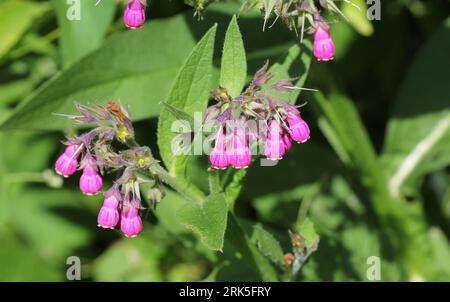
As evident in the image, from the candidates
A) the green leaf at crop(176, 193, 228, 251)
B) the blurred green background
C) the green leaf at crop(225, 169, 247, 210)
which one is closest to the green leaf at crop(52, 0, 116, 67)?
the blurred green background

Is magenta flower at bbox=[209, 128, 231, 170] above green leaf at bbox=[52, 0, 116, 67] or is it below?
below

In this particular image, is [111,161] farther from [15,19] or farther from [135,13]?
[15,19]

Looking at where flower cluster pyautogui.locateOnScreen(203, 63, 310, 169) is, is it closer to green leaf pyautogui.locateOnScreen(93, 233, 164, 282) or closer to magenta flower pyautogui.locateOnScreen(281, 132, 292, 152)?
magenta flower pyautogui.locateOnScreen(281, 132, 292, 152)

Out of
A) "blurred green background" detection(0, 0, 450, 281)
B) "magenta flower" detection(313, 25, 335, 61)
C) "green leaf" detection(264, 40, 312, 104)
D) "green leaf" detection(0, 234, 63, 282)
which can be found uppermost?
"magenta flower" detection(313, 25, 335, 61)

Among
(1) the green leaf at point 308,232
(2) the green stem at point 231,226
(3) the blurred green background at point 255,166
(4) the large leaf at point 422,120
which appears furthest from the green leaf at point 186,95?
(4) the large leaf at point 422,120

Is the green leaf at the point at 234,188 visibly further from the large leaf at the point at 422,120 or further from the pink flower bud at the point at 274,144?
the large leaf at the point at 422,120
